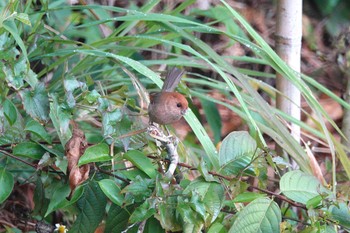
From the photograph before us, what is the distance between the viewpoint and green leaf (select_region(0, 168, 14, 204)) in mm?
1248

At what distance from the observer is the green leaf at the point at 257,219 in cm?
117

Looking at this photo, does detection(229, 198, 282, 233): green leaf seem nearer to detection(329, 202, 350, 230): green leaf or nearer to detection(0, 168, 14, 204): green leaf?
detection(329, 202, 350, 230): green leaf

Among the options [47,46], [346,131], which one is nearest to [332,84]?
[346,131]

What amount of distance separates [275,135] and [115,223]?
0.54 metres

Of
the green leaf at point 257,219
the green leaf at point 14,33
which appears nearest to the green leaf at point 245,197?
the green leaf at point 257,219

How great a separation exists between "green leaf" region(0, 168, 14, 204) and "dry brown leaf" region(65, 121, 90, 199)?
0.38 ft

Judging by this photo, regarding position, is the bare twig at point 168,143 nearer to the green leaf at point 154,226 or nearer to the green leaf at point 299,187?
the green leaf at point 154,226

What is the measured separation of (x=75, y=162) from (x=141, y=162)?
12cm

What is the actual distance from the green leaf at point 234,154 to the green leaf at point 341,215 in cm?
17

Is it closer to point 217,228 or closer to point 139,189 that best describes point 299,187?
point 217,228

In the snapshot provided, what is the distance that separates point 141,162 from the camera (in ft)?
4.00

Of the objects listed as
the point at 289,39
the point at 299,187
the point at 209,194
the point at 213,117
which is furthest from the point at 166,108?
the point at 213,117

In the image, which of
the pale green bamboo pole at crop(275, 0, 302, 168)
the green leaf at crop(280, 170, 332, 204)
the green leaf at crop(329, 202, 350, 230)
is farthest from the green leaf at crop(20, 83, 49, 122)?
the pale green bamboo pole at crop(275, 0, 302, 168)

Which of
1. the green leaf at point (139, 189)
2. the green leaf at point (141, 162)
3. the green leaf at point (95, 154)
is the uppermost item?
the green leaf at point (95, 154)
